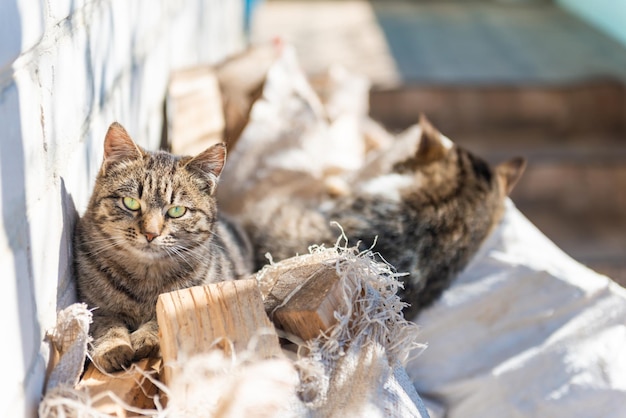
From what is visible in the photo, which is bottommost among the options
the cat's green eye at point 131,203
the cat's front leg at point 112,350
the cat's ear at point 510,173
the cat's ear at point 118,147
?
the cat's ear at point 510,173

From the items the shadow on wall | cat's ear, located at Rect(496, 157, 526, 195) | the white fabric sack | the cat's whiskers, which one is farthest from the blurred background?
the shadow on wall

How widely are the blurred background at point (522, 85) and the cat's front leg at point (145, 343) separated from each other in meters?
2.26

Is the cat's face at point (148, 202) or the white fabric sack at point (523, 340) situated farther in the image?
the white fabric sack at point (523, 340)

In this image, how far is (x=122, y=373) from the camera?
133cm

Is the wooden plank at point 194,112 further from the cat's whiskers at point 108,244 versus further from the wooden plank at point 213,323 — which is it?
the wooden plank at point 213,323

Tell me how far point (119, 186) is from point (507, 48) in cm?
487

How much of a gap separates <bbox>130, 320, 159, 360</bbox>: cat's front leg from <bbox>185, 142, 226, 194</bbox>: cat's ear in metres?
0.36

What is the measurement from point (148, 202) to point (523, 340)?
109cm

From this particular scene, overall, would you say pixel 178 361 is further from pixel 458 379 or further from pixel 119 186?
pixel 458 379

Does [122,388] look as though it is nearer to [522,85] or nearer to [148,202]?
[148,202]

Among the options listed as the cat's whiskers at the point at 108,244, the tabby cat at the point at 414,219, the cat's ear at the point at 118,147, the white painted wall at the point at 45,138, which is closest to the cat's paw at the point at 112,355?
the white painted wall at the point at 45,138

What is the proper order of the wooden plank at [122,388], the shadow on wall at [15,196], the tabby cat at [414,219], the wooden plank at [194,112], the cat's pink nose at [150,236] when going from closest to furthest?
the shadow on wall at [15,196]
the wooden plank at [122,388]
the cat's pink nose at [150,236]
the tabby cat at [414,219]
the wooden plank at [194,112]

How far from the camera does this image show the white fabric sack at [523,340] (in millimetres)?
1797

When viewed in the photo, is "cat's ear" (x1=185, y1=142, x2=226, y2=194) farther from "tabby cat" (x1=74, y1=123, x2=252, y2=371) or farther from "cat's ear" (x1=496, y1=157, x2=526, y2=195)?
"cat's ear" (x1=496, y1=157, x2=526, y2=195)
